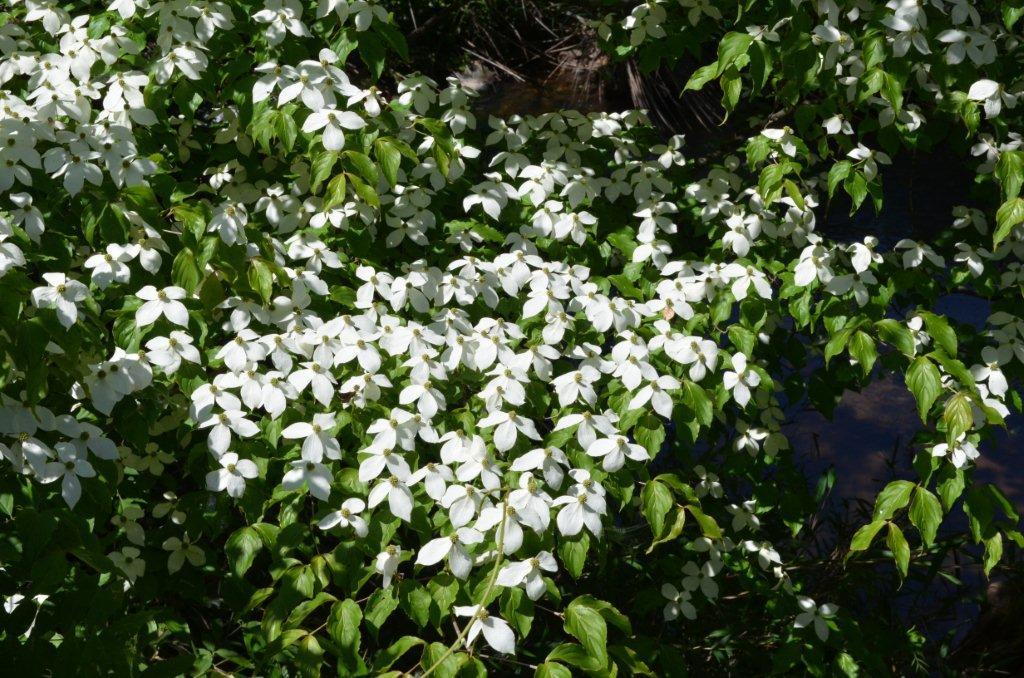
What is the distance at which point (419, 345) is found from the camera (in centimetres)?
184

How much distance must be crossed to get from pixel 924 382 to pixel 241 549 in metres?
1.29

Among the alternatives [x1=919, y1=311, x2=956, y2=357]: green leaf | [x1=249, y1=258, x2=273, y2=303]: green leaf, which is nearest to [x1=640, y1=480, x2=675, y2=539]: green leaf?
[x1=919, y1=311, x2=956, y2=357]: green leaf

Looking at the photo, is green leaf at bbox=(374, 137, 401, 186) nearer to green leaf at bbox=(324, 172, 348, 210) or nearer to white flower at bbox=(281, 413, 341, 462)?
green leaf at bbox=(324, 172, 348, 210)

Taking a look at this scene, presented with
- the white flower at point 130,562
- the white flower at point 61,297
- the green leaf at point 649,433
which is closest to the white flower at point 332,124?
the white flower at point 61,297

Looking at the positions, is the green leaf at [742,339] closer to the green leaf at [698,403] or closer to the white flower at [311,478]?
the green leaf at [698,403]

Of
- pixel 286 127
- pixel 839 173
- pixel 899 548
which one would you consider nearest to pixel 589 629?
pixel 899 548

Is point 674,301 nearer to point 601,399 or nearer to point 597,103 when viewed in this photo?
point 601,399

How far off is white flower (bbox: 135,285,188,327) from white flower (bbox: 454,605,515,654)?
71 centimetres

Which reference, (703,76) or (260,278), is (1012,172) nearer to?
(703,76)

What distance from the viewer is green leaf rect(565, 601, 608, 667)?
155cm

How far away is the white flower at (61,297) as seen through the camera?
1.56m

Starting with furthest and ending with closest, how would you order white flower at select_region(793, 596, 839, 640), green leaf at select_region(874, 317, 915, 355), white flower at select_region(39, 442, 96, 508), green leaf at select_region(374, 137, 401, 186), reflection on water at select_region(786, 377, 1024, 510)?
reflection on water at select_region(786, 377, 1024, 510) < white flower at select_region(793, 596, 839, 640) < green leaf at select_region(374, 137, 401, 186) < green leaf at select_region(874, 317, 915, 355) < white flower at select_region(39, 442, 96, 508)

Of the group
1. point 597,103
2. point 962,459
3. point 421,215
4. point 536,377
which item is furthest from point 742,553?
point 597,103

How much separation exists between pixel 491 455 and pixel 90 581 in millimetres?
694
